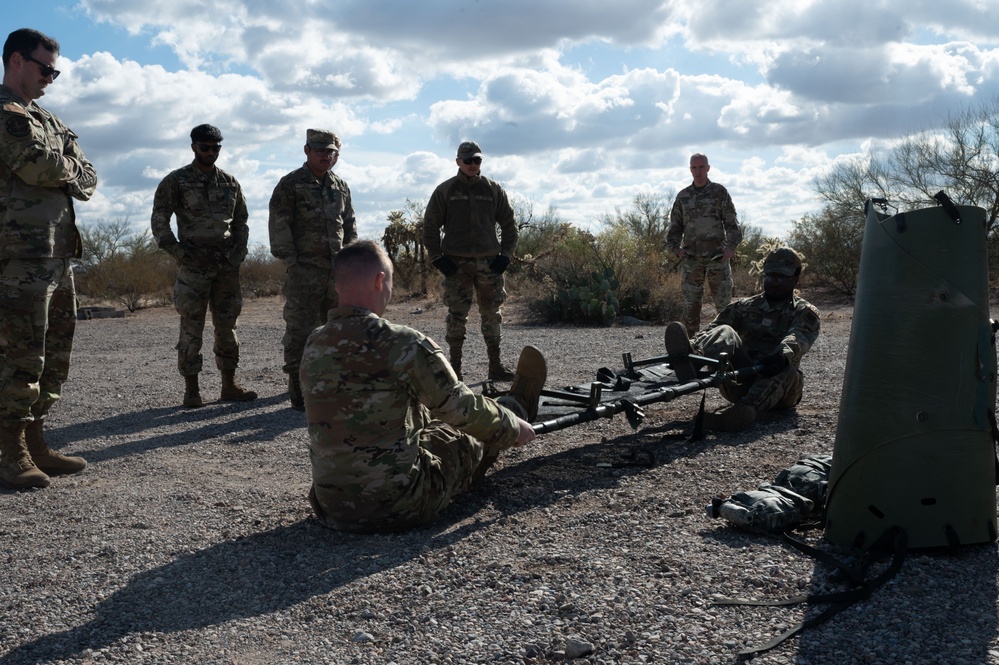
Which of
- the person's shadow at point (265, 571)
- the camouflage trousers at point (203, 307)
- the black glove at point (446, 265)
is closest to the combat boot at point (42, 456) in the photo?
the person's shadow at point (265, 571)

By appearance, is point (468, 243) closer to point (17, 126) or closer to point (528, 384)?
point (528, 384)

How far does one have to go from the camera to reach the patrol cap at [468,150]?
8523 mm

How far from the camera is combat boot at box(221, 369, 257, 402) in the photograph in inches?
326

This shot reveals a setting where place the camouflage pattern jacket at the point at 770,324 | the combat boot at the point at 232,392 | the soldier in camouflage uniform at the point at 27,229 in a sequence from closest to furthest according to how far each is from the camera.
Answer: the soldier in camouflage uniform at the point at 27,229, the camouflage pattern jacket at the point at 770,324, the combat boot at the point at 232,392

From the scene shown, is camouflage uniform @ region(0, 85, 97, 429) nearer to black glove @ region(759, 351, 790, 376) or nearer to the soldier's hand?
the soldier's hand

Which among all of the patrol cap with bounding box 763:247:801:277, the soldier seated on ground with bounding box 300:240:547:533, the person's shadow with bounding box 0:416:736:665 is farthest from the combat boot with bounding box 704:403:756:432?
the soldier seated on ground with bounding box 300:240:547:533

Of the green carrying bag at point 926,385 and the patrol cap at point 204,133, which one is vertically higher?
the patrol cap at point 204,133

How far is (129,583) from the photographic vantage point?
3750mm

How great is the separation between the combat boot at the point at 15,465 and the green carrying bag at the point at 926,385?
14.3ft

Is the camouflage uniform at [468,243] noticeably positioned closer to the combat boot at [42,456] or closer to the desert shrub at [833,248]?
the combat boot at [42,456]

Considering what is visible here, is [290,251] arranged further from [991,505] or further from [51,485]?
[991,505]

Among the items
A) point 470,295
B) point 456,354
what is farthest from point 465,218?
point 456,354

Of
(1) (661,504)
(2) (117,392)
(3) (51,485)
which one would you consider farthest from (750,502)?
(2) (117,392)

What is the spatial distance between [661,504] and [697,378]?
179 centimetres
